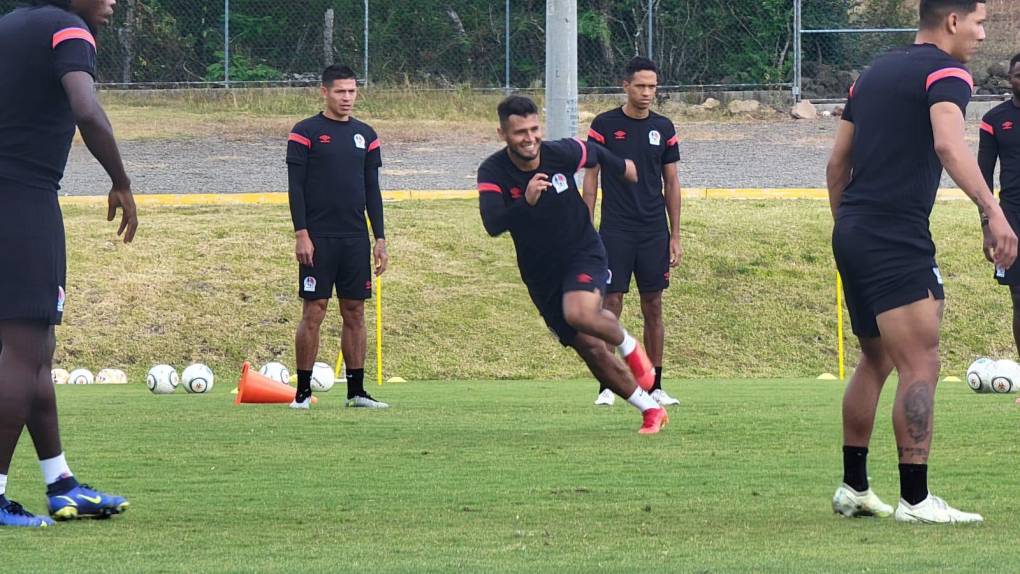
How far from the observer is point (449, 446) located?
8812 millimetres

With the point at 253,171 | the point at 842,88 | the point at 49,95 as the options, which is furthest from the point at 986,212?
the point at 842,88

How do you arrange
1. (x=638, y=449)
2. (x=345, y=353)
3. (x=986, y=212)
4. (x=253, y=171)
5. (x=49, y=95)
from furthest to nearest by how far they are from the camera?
(x=253, y=171), (x=345, y=353), (x=638, y=449), (x=49, y=95), (x=986, y=212)

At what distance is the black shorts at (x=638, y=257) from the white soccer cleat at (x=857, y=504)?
5.36m

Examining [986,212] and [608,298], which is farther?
[608,298]

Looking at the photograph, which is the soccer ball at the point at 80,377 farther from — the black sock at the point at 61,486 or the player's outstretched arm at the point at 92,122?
the player's outstretched arm at the point at 92,122

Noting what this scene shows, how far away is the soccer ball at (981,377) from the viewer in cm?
1210

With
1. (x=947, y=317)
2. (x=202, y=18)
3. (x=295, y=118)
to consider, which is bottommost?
(x=947, y=317)

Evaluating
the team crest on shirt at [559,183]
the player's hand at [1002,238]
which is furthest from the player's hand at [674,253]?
the player's hand at [1002,238]

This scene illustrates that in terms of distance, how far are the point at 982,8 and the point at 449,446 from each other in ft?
12.8

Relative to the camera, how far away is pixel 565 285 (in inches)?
356

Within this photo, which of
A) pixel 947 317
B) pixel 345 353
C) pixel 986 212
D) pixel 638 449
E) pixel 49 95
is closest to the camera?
pixel 986 212

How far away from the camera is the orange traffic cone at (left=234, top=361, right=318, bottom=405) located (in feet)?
39.5

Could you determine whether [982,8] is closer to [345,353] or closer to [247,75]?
[345,353]

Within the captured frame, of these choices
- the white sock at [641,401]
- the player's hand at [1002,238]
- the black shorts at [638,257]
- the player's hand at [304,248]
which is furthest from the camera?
the black shorts at [638,257]
